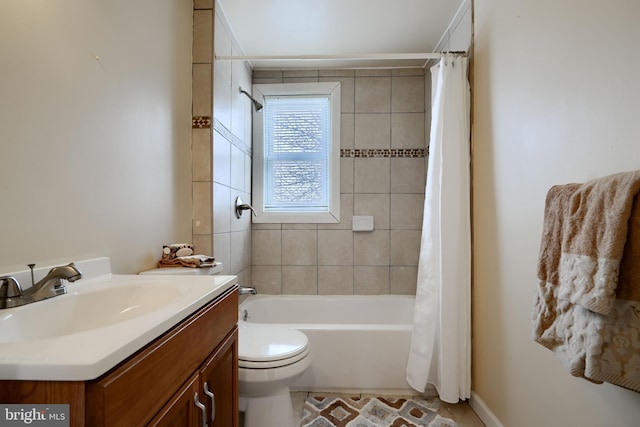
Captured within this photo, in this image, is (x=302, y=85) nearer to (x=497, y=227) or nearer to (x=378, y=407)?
(x=497, y=227)

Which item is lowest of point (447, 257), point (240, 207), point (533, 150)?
point (447, 257)

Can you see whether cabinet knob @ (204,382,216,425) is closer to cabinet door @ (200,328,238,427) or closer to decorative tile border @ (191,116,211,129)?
cabinet door @ (200,328,238,427)

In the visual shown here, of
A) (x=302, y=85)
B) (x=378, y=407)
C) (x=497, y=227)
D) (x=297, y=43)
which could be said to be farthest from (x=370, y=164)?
(x=378, y=407)

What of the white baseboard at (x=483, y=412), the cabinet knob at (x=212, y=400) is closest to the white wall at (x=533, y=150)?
the white baseboard at (x=483, y=412)

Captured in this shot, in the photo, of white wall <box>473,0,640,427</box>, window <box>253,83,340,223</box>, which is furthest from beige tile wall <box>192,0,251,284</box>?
white wall <box>473,0,640,427</box>

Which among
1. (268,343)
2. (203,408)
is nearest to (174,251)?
(268,343)

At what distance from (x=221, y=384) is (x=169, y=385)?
401mm

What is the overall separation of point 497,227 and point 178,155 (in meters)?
1.63

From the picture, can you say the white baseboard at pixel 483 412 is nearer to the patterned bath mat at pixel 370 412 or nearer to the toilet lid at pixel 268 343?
the patterned bath mat at pixel 370 412

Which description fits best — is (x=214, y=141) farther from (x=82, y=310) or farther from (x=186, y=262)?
(x=82, y=310)

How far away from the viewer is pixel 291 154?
276 centimetres

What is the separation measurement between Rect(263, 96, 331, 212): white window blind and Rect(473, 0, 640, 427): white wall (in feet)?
4.20

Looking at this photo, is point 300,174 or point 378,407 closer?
point 378,407

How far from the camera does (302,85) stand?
2.70 metres
